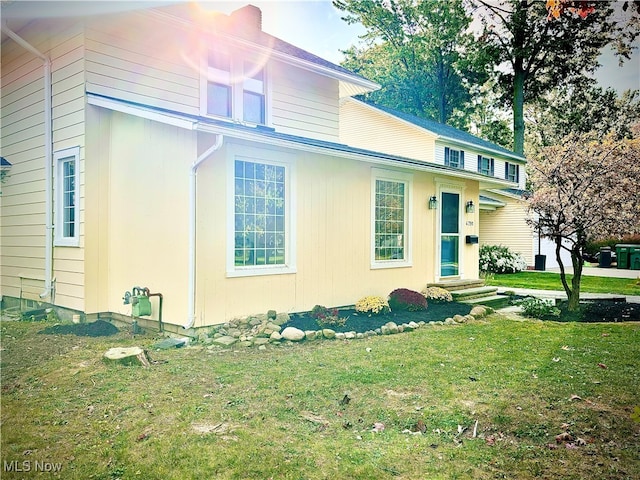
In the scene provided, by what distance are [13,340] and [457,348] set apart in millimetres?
6160

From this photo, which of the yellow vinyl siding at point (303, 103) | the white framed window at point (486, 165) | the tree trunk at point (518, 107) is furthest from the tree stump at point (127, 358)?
the tree trunk at point (518, 107)

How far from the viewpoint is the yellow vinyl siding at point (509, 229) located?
20.8 m

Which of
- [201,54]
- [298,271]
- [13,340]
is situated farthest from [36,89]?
[298,271]

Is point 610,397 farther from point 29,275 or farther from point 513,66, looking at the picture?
point 513,66

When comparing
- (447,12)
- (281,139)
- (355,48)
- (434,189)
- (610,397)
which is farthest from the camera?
Result: (355,48)

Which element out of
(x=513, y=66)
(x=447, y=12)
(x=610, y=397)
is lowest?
(x=610, y=397)

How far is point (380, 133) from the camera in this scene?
2002cm

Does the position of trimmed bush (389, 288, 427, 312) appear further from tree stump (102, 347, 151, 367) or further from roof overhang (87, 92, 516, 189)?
tree stump (102, 347, 151, 367)

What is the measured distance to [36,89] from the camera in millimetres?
8969

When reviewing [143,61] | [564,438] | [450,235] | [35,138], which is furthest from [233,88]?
[564,438]

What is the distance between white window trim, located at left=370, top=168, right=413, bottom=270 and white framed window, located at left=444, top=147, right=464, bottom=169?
12.0 m

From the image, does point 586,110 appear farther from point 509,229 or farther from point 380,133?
point 380,133

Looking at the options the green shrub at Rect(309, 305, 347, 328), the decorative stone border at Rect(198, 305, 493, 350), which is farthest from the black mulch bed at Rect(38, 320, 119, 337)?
the green shrub at Rect(309, 305, 347, 328)

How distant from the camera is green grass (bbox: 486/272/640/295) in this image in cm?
1310
